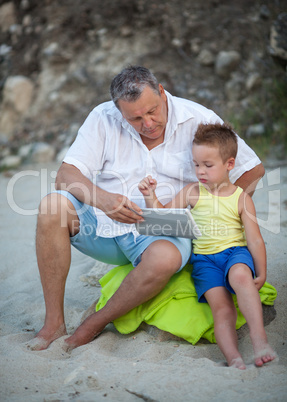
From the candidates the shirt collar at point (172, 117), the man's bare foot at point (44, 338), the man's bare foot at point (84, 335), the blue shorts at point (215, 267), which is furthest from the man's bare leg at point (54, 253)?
the blue shorts at point (215, 267)

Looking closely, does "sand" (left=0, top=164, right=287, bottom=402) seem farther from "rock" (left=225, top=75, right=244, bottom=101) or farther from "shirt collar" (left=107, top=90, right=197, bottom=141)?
"rock" (left=225, top=75, right=244, bottom=101)

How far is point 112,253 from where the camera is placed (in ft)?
8.64

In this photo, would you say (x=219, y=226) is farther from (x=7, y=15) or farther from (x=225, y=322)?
(x=7, y=15)

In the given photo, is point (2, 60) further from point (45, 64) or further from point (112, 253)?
point (112, 253)

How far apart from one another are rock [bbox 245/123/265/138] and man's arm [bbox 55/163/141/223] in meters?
3.41

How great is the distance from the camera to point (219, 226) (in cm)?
245

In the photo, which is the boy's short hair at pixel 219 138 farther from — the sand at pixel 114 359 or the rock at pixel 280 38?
the rock at pixel 280 38

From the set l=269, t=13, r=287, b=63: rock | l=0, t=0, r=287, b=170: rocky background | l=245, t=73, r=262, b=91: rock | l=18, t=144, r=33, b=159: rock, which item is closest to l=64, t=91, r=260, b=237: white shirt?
l=269, t=13, r=287, b=63: rock

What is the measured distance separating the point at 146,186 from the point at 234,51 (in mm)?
4449

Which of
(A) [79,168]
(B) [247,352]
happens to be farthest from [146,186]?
(B) [247,352]

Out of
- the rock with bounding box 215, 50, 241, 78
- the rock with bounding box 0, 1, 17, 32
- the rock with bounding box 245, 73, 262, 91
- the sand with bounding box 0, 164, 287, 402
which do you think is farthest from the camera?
the rock with bounding box 0, 1, 17, 32

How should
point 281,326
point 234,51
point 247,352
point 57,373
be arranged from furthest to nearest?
point 234,51 → point 281,326 → point 247,352 → point 57,373

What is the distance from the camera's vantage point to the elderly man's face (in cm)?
252

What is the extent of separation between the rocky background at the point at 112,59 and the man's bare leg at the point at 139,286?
3.68m
